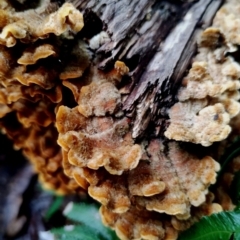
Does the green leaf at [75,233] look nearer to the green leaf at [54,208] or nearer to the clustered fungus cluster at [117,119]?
the clustered fungus cluster at [117,119]

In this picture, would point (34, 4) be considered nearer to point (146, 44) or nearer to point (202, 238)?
point (146, 44)

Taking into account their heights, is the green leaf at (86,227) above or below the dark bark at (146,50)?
below

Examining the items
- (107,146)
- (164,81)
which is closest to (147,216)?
(107,146)

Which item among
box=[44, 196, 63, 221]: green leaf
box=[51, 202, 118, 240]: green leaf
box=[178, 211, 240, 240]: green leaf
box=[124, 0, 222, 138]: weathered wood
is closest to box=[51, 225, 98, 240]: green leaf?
box=[51, 202, 118, 240]: green leaf

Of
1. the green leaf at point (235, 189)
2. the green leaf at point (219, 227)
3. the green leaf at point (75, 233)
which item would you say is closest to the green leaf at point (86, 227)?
the green leaf at point (75, 233)

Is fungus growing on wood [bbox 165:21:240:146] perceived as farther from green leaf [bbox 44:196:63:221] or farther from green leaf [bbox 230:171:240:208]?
green leaf [bbox 44:196:63:221]

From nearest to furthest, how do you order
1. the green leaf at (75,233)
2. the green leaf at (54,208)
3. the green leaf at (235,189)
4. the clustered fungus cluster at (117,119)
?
1. the clustered fungus cluster at (117,119)
2. the green leaf at (235,189)
3. the green leaf at (75,233)
4. the green leaf at (54,208)

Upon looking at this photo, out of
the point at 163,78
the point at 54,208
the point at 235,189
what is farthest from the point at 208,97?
the point at 54,208

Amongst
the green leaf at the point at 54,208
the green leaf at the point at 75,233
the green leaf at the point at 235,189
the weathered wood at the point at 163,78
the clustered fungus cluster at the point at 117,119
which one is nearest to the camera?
the clustered fungus cluster at the point at 117,119
